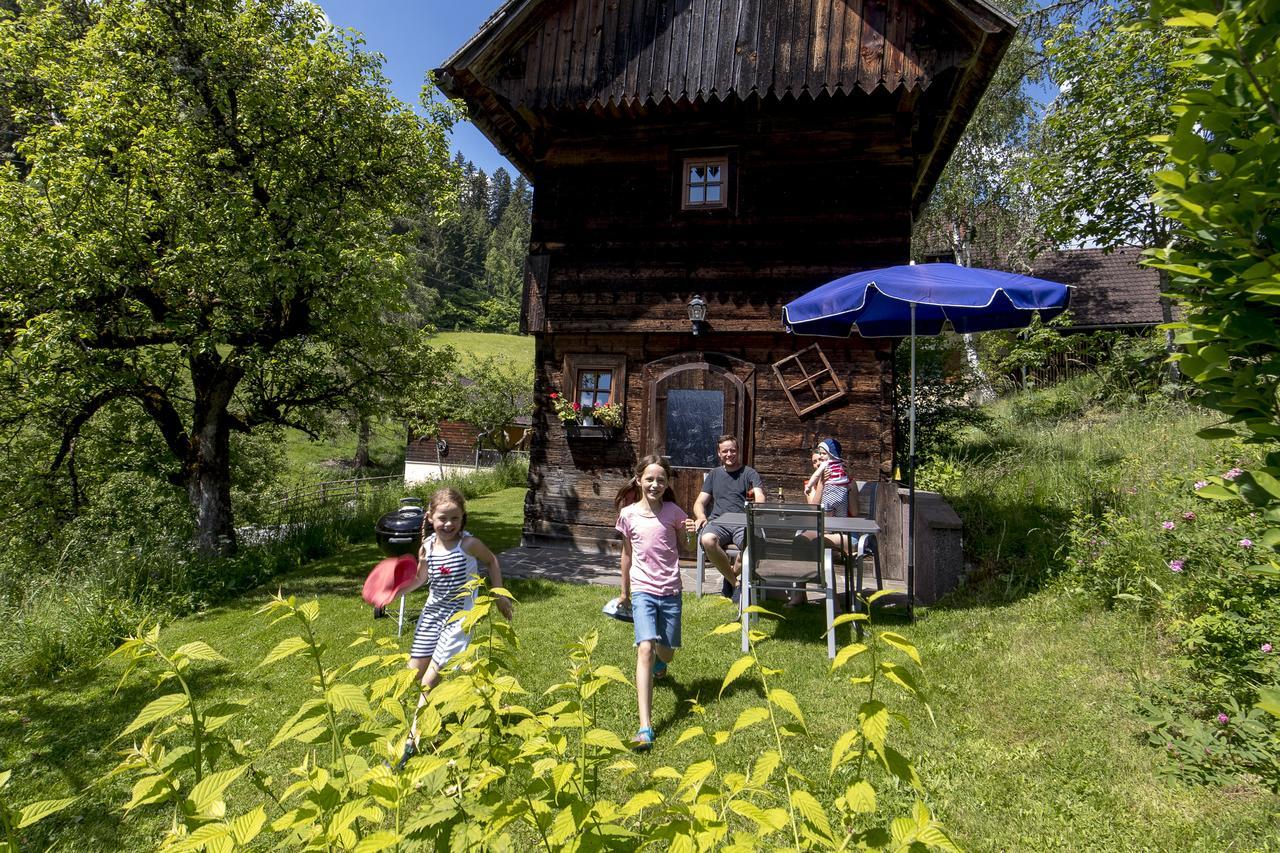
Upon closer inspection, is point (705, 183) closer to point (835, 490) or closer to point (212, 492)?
point (835, 490)

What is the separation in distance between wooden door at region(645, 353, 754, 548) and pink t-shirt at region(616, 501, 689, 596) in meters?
4.36

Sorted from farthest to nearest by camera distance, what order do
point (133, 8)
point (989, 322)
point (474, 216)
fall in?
point (474, 216) < point (133, 8) < point (989, 322)

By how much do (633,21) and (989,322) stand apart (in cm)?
607

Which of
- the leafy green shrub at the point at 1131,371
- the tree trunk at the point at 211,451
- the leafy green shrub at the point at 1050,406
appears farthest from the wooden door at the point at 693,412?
the leafy green shrub at the point at 1131,371

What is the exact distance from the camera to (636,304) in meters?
8.95

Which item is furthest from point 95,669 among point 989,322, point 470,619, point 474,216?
point 474,216

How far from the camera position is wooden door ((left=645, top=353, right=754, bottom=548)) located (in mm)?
8594

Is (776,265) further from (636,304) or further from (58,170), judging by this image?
(58,170)

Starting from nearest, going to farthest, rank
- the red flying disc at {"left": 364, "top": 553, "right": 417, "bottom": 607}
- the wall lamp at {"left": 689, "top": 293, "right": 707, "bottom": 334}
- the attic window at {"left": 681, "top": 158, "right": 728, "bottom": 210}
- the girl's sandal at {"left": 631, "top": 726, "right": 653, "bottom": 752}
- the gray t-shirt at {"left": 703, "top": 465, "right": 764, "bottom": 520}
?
the red flying disc at {"left": 364, "top": 553, "right": 417, "bottom": 607} → the girl's sandal at {"left": 631, "top": 726, "right": 653, "bottom": 752} → the gray t-shirt at {"left": 703, "top": 465, "right": 764, "bottom": 520} → the wall lamp at {"left": 689, "top": 293, "right": 707, "bottom": 334} → the attic window at {"left": 681, "top": 158, "right": 728, "bottom": 210}

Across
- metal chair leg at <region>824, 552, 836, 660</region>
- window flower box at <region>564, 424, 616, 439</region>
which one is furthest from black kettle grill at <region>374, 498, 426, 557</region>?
metal chair leg at <region>824, 552, 836, 660</region>

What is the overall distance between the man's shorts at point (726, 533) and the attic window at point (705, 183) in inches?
195

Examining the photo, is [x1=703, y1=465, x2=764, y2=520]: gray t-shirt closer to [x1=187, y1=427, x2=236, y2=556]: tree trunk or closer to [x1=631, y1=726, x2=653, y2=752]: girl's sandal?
[x1=631, y1=726, x2=653, y2=752]: girl's sandal

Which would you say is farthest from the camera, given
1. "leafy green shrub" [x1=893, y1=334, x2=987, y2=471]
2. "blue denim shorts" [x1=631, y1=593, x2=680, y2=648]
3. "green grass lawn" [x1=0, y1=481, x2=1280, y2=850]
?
"leafy green shrub" [x1=893, y1=334, x2=987, y2=471]

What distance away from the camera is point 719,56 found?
26.4ft
